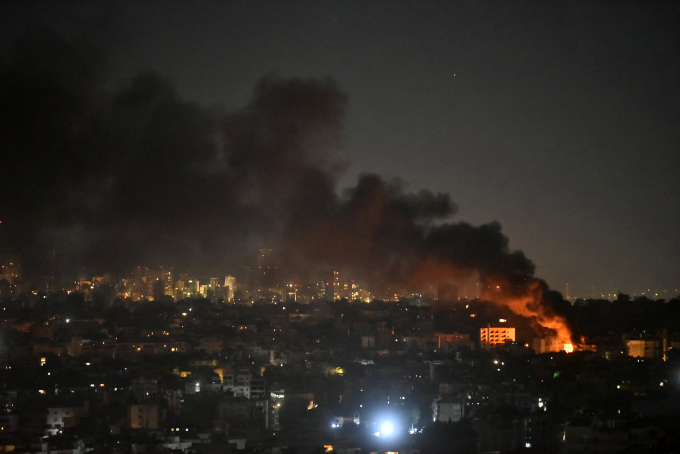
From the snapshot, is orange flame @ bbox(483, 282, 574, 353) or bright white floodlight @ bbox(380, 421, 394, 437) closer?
bright white floodlight @ bbox(380, 421, 394, 437)

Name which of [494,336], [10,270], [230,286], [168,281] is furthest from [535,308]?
[230,286]

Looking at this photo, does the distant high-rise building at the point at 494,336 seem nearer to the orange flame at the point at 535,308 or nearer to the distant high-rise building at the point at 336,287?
the orange flame at the point at 535,308

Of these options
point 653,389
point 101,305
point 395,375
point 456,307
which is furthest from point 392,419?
point 101,305

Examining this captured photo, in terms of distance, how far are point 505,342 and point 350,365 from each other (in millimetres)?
5197

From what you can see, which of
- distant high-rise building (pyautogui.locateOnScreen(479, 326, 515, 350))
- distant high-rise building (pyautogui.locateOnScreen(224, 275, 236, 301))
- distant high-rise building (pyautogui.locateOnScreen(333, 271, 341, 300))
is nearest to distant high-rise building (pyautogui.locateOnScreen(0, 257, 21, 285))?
distant high-rise building (pyautogui.locateOnScreen(224, 275, 236, 301))

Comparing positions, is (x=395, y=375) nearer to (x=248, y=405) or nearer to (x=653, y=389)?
(x=248, y=405)

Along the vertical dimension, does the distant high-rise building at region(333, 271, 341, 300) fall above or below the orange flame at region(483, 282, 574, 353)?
above

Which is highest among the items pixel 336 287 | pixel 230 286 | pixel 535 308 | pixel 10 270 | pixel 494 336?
pixel 10 270

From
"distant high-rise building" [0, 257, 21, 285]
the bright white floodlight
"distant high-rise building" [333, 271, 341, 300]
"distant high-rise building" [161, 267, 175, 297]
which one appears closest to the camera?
the bright white floodlight

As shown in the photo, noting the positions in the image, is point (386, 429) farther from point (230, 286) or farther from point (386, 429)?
point (230, 286)

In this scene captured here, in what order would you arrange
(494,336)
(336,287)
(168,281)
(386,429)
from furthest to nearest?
(168,281)
(336,287)
(494,336)
(386,429)

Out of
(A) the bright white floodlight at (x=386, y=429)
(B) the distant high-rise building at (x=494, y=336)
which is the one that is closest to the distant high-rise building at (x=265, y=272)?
(B) the distant high-rise building at (x=494, y=336)

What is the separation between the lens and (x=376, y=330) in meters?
36.6

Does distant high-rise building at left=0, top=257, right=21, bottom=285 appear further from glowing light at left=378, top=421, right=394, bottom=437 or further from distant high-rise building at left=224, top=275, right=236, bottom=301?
glowing light at left=378, top=421, right=394, bottom=437
